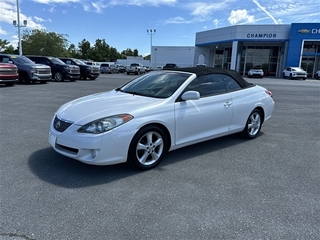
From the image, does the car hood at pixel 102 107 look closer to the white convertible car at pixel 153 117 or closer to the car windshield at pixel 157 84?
the white convertible car at pixel 153 117

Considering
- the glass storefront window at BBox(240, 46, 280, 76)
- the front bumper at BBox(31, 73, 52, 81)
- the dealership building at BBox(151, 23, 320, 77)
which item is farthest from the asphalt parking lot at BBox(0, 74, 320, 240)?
the glass storefront window at BBox(240, 46, 280, 76)

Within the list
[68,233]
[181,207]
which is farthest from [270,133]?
[68,233]

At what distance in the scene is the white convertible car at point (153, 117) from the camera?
138 inches

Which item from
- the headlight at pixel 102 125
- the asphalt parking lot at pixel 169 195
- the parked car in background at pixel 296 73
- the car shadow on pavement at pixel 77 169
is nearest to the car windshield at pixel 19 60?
the asphalt parking lot at pixel 169 195

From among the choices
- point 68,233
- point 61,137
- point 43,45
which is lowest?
point 68,233

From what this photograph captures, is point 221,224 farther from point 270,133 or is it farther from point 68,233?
point 270,133

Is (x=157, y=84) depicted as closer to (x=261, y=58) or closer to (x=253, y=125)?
(x=253, y=125)

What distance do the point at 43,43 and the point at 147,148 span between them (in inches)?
2446

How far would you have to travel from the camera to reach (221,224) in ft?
8.72

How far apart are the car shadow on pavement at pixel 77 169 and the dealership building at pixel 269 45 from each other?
42.8 metres

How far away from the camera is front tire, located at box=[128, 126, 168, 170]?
3.70 meters

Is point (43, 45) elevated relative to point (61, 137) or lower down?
elevated

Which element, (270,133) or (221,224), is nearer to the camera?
(221,224)

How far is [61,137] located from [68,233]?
4.99ft
